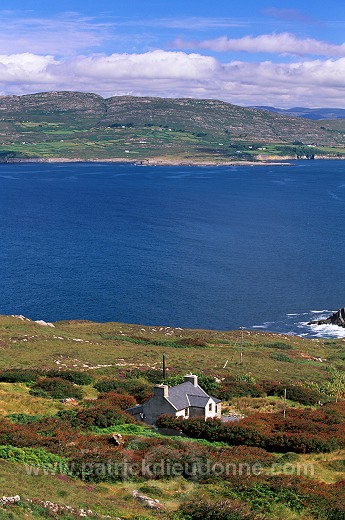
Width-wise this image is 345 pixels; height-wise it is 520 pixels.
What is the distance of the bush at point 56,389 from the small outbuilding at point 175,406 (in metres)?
4.80

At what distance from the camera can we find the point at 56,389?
3991 centimetres

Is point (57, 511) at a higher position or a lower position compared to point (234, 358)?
higher

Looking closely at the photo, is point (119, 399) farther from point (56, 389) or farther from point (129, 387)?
point (56, 389)

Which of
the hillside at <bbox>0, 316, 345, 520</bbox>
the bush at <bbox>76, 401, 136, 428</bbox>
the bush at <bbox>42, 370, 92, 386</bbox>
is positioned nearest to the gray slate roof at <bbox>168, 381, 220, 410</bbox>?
the hillside at <bbox>0, 316, 345, 520</bbox>

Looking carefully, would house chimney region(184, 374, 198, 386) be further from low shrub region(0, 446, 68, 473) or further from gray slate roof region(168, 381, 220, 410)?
low shrub region(0, 446, 68, 473)

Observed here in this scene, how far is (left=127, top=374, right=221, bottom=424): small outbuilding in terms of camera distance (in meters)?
34.9

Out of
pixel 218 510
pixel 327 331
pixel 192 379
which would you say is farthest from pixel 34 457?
pixel 327 331

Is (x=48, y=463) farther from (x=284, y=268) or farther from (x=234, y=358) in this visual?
(x=284, y=268)

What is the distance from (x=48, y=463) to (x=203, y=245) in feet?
371

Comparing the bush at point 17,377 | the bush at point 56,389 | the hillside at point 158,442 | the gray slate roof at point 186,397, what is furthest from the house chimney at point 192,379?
the bush at point 17,377

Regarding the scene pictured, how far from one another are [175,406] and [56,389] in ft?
29.5

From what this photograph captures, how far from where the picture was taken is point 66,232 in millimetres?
157125

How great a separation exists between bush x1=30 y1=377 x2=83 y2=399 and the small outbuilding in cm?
480

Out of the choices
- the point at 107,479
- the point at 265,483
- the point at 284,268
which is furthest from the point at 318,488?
the point at 284,268
